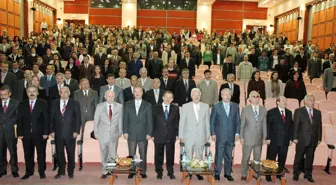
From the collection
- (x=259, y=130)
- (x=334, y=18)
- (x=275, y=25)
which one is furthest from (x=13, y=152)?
(x=275, y=25)

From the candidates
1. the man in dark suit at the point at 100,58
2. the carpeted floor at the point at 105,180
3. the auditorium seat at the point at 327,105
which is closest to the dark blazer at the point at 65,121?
the carpeted floor at the point at 105,180

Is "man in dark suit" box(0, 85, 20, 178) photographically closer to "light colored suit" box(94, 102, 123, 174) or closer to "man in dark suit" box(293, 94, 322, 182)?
"light colored suit" box(94, 102, 123, 174)

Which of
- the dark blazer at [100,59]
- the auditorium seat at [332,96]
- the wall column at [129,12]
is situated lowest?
the auditorium seat at [332,96]

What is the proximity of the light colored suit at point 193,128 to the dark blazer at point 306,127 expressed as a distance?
1432 mm

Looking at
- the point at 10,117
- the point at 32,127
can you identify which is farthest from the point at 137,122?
the point at 10,117

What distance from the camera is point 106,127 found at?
517cm

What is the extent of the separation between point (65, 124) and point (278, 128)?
10.6 feet

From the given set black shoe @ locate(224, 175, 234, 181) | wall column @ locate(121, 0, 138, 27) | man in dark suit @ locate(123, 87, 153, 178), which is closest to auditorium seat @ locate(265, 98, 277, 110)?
black shoe @ locate(224, 175, 234, 181)

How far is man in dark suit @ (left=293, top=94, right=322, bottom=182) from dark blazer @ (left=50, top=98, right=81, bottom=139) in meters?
3.40

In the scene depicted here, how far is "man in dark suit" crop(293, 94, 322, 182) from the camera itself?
5.35 m

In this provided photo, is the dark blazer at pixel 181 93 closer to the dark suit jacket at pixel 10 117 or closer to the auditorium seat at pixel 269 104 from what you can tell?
the auditorium seat at pixel 269 104

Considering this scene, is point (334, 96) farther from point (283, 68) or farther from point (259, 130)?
point (259, 130)

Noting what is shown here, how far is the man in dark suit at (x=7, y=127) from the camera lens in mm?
5129

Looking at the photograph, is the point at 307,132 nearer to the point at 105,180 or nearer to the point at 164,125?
the point at 164,125
